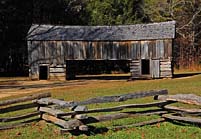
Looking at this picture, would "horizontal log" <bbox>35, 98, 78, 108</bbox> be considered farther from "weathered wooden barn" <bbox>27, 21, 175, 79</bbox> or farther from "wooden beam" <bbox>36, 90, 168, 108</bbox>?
"weathered wooden barn" <bbox>27, 21, 175, 79</bbox>

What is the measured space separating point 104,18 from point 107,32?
1342 cm

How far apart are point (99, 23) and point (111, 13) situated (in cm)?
203

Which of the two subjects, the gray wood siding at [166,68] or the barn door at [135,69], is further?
the barn door at [135,69]

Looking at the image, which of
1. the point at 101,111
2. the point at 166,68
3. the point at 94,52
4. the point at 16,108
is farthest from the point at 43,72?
the point at 101,111

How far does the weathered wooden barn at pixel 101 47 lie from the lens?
4122cm

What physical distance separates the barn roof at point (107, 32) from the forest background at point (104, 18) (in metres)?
9.55

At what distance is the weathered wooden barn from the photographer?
41219mm

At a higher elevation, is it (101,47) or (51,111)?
(101,47)

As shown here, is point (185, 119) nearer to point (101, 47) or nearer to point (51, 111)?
point (51, 111)

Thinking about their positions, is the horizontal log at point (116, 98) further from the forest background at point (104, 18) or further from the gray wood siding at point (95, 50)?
the forest background at point (104, 18)

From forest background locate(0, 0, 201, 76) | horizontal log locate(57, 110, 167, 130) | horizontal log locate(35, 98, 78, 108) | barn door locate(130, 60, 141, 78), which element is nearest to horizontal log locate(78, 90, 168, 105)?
horizontal log locate(35, 98, 78, 108)

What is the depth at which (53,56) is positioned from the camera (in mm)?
43781

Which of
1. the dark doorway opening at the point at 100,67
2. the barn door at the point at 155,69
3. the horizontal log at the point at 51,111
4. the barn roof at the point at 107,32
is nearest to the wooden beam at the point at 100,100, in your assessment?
the horizontal log at the point at 51,111

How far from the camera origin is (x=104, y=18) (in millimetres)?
57156
